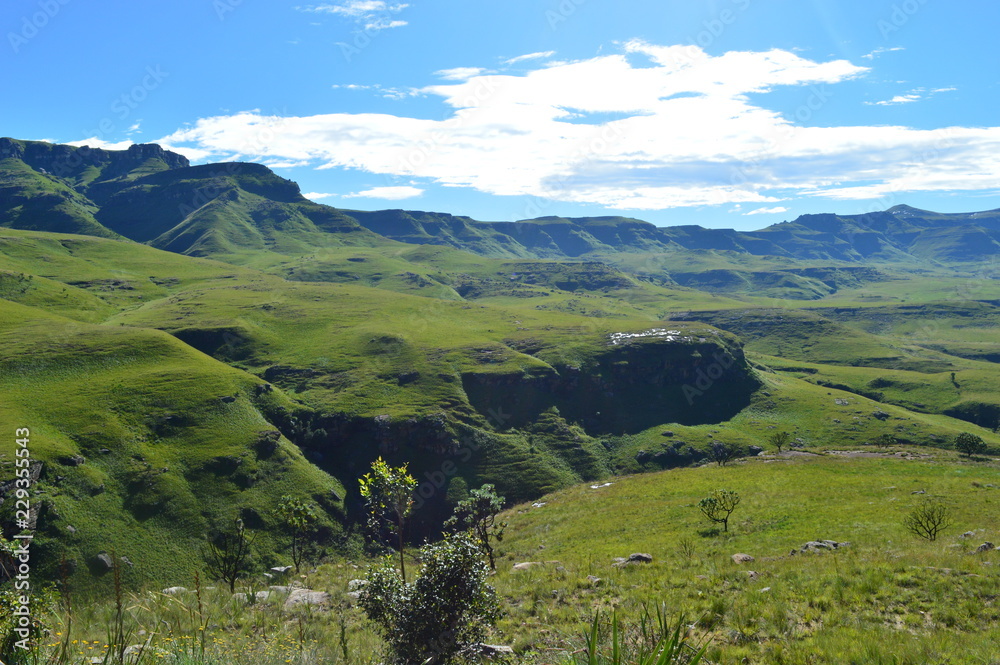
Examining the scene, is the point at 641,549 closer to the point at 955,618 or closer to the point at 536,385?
the point at 955,618

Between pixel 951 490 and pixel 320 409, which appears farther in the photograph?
pixel 320 409

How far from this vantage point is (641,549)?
157 ft

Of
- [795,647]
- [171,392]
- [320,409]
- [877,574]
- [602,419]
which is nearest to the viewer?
[795,647]

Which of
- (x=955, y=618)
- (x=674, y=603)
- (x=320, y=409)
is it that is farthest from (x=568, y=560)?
(x=320, y=409)

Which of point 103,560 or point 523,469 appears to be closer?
point 103,560

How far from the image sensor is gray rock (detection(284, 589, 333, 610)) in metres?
28.3

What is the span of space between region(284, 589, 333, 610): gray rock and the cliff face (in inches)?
4826

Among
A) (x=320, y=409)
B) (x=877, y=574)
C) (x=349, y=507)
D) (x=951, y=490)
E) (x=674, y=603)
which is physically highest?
(x=877, y=574)

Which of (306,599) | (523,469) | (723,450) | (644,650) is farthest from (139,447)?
(723,450)

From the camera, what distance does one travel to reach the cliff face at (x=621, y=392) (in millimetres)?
164125

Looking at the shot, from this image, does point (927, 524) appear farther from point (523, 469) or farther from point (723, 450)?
point (723, 450)

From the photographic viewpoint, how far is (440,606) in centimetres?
1791

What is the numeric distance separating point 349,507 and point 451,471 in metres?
26.3

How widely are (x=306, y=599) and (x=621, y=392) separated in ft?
542
